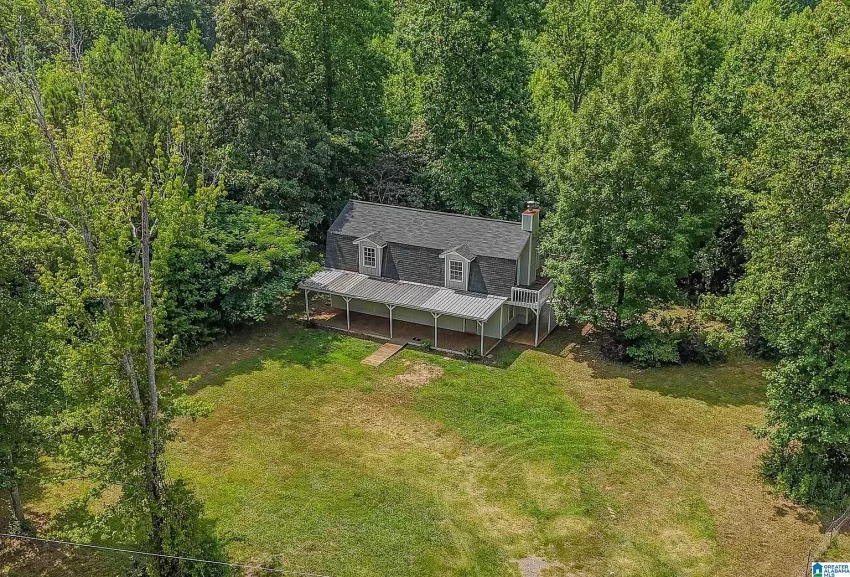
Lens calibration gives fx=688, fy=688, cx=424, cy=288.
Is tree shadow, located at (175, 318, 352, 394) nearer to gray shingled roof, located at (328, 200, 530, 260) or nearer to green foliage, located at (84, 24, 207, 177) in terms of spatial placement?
gray shingled roof, located at (328, 200, 530, 260)

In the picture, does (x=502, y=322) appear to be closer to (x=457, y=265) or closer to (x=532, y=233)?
(x=457, y=265)

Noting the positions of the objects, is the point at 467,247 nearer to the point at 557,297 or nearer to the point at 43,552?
the point at 557,297

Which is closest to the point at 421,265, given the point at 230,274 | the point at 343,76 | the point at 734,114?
the point at 230,274

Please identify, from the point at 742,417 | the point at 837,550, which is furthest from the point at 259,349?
the point at 837,550

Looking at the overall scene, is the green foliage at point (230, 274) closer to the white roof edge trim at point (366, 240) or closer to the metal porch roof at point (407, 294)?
the metal porch roof at point (407, 294)

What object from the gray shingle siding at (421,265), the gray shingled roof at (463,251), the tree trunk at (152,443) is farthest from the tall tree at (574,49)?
the tree trunk at (152,443)

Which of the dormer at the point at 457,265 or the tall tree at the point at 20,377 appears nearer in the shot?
the tall tree at the point at 20,377

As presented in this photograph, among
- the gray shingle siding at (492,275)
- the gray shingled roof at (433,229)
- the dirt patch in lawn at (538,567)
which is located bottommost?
the dirt patch in lawn at (538,567)
